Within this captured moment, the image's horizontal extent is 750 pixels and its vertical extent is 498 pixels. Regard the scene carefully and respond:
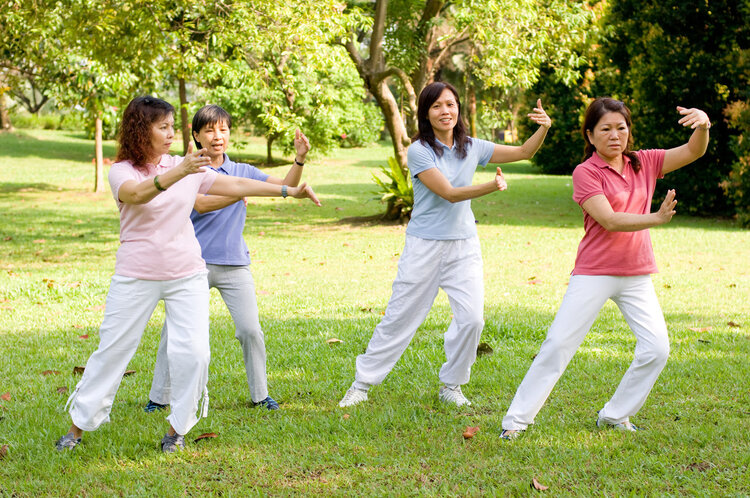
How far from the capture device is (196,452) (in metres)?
4.23

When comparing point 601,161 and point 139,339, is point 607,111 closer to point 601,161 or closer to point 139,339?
point 601,161

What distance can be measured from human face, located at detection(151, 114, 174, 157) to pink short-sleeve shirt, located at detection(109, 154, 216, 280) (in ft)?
0.45

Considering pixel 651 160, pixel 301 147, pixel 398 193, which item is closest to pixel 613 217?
pixel 651 160

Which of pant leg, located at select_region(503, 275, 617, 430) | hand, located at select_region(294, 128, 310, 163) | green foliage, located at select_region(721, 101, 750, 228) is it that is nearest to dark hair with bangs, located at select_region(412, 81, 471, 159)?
hand, located at select_region(294, 128, 310, 163)

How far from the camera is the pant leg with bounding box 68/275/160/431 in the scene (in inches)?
160

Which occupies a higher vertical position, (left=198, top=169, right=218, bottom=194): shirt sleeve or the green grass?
(left=198, top=169, right=218, bottom=194): shirt sleeve

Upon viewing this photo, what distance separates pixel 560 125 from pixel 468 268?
2366cm

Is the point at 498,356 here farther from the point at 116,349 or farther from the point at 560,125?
the point at 560,125

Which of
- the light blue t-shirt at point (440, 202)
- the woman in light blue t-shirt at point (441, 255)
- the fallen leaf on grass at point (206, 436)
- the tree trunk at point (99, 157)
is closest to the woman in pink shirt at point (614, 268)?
the woman in light blue t-shirt at point (441, 255)

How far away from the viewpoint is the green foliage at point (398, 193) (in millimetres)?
15352

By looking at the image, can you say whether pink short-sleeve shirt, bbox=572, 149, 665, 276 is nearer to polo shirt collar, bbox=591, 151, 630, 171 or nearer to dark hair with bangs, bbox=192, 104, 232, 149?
polo shirt collar, bbox=591, 151, 630, 171

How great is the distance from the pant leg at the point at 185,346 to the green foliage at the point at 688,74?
527 inches

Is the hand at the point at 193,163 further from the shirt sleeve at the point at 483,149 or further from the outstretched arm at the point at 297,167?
the shirt sleeve at the point at 483,149

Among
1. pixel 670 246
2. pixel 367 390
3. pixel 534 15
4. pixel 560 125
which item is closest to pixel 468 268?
pixel 367 390
